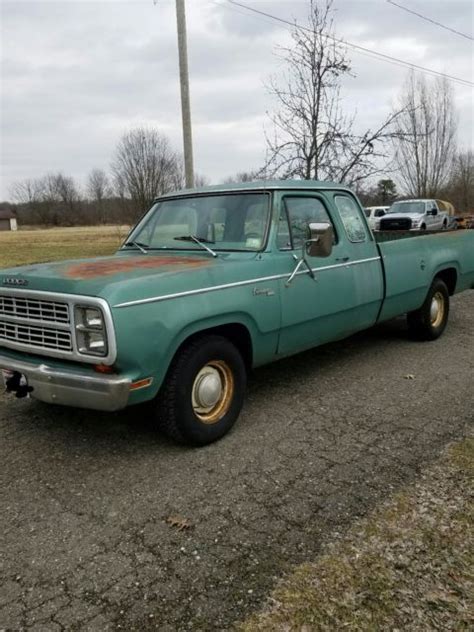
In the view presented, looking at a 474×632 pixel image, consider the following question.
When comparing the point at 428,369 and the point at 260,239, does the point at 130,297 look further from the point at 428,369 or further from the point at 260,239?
the point at 428,369

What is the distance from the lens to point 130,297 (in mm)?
3219

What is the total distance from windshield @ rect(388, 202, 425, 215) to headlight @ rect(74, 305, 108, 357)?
23.8 meters

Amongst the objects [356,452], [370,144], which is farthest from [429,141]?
[356,452]

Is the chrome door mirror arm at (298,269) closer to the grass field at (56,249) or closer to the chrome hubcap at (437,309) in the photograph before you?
the chrome hubcap at (437,309)

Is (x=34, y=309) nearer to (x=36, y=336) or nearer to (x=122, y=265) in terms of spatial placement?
(x=36, y=336)

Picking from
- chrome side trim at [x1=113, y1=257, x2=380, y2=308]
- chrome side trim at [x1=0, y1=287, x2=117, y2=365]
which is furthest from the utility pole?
chrome side trim at [x1=0, y1=287, x2=117, y2=365]

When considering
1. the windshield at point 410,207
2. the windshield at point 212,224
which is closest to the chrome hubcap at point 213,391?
the windshield at point 212,224

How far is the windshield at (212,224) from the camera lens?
4.48 m

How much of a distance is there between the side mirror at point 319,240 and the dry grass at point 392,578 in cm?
211

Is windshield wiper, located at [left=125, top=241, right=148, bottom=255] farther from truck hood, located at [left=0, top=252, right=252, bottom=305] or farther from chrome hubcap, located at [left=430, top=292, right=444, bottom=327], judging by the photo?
chrome hubcap, located at [left=430, top=292, right=444, bottom=327]

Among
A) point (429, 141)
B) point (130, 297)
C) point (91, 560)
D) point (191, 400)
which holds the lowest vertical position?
point (91, 560)

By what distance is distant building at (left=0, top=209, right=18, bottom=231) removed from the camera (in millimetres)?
93225

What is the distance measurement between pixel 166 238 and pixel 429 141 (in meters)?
35.0

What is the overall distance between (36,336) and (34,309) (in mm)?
181
